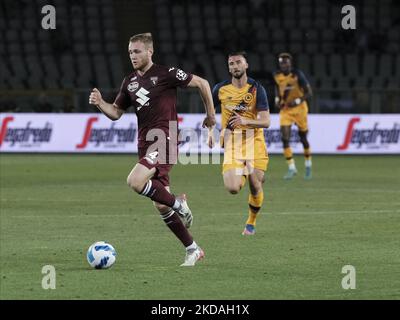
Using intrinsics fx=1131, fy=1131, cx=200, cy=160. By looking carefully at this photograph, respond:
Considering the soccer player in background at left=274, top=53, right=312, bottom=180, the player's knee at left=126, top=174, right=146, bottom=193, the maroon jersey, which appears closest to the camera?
the player's knee at left=126, top=174, right=146, bottom=193

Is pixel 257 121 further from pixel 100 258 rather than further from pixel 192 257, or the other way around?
pixel 100 258

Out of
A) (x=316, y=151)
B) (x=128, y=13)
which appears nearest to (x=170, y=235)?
(x=316, y=151)

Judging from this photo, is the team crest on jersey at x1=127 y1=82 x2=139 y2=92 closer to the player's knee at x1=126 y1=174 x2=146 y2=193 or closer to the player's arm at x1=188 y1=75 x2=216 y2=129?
the player's arm at x1=188 y1=75 x2=216 y2=129

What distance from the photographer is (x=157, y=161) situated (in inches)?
445

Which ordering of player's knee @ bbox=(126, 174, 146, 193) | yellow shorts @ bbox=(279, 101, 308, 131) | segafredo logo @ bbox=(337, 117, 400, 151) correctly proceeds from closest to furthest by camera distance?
player's knee @ bbox=(126, 174, 146, 193)
yellow shorts @ bbox=(279, 101, 308, 131)
segafredo logo @ bbox=(337, 117, 400, 151)

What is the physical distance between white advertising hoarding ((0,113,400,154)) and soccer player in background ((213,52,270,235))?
1474 centimetres

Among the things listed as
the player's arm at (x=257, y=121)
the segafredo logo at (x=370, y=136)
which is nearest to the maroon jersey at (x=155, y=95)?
the player's arm at (x=257, y=121)

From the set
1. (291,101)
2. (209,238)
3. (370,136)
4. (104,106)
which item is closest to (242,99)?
(209,238)

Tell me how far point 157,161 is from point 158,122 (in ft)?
1.34

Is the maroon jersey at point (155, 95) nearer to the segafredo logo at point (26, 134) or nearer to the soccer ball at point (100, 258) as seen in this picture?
the soccer ball at point (100, 258)

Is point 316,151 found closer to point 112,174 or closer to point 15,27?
point 112,174

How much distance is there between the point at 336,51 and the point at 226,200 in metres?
19.0

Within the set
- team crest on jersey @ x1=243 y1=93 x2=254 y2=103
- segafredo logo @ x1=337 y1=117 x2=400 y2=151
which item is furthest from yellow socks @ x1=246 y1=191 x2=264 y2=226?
segafredo logo @ x1=337 y1=117 x2=400 y2=151

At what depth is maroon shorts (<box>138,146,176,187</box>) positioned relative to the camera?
11.2m
